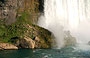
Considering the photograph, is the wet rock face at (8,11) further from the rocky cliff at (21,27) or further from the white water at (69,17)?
the white water at (69,17)

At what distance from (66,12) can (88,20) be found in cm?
1068

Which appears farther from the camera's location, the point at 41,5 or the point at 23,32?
the point at 41,5

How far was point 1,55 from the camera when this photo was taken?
82000mm

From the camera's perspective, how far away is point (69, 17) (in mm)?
132750

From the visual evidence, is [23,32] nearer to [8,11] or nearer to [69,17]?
[8,11]

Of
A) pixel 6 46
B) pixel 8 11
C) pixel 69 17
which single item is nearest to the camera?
pixel 6 46

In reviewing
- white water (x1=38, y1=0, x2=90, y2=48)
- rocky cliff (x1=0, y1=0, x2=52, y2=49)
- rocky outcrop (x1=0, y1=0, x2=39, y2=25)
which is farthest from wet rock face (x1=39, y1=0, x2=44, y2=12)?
rocky outcrop (x1=0, y1=0, x2=39, y2=25)

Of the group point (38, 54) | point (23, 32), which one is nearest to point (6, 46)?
point (23, 32)

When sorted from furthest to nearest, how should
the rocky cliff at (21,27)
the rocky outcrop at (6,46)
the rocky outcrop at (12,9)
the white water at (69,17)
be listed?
the white water at (69,17), the rocky outcrop at (12,9), the rocky cliff at (21,27), the rocky outcrop at (6,46)

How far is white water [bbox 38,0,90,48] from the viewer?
398ft

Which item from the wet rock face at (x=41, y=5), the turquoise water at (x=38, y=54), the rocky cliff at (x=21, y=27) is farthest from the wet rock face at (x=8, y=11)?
the turquoise water at (x=38, y=54)

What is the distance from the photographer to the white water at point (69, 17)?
398 ft

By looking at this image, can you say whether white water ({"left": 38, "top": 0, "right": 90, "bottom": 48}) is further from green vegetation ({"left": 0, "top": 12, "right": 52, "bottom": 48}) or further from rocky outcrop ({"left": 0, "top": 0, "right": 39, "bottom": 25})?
green vegetation ({"left": 0, "top": 12, "right": 52, "bottom": 48})

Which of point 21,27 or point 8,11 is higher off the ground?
point 8,11
